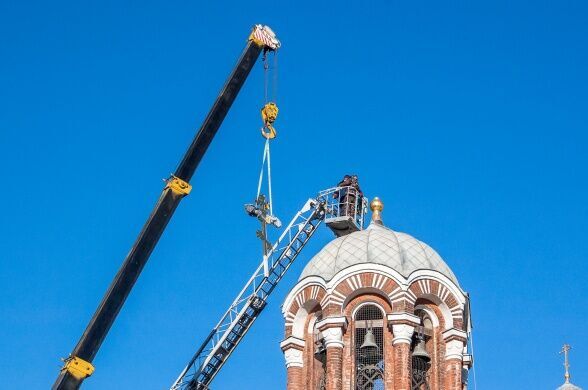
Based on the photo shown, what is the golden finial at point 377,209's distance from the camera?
60.9m

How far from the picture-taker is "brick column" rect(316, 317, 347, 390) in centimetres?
5444

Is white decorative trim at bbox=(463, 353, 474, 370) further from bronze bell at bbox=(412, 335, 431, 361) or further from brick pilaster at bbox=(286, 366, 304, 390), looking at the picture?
brick pilaster at bbox=(286, 366, 304, 390)

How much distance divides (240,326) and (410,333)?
16257 mm

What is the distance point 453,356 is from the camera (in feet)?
182

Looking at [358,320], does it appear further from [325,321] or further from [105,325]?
[105,325]

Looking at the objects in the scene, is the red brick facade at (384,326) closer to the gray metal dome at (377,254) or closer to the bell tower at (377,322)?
the bell tower at (377,322)

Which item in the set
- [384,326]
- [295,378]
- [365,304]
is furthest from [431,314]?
[295,378]

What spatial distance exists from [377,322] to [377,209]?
23.0 ft

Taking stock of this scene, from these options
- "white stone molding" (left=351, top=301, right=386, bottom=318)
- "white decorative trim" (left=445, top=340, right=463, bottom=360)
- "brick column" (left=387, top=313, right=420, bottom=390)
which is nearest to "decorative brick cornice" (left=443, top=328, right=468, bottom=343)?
"white decorative trim" (left=445, top=340, right=463, bottom=360)

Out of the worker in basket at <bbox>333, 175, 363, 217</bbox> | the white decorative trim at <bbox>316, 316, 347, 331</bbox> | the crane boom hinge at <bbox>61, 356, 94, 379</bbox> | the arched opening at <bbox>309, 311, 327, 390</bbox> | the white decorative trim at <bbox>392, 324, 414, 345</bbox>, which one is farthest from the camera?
the worker in basket at <bbox>333, 175, 363, 217</bbox>

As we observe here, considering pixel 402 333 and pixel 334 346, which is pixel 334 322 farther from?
pixel 402 333

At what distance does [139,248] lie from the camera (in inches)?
2095

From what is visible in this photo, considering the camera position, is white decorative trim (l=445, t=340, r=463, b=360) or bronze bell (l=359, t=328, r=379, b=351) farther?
white decorative trim (l=445, t=340, r=463, b=360)

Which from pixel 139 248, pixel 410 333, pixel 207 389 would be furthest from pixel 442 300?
pixel 207 389
